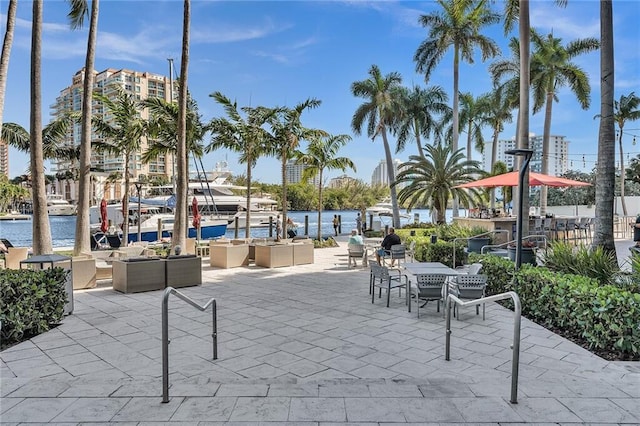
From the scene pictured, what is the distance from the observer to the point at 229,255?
10891mm

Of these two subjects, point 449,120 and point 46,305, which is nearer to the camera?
point 46,305

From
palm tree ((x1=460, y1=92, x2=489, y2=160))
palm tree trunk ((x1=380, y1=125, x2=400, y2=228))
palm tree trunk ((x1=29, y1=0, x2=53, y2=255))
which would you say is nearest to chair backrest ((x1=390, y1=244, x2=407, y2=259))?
palm tree trunk ((x1=29, y1=0, x2=53, y2=255))

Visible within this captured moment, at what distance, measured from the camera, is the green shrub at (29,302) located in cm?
483

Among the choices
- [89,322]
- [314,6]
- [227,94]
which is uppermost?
[314,6]

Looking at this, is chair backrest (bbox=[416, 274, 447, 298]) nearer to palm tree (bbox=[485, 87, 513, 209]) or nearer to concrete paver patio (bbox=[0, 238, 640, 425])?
concrete paver patio (bbox=[0, 238, 640, 425])

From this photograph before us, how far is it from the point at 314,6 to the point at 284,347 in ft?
36.5

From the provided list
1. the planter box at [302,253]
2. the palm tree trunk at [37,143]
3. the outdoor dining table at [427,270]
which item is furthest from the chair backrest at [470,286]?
the palm tree trunk at [37,143]

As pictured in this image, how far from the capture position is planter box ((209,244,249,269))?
429 inches

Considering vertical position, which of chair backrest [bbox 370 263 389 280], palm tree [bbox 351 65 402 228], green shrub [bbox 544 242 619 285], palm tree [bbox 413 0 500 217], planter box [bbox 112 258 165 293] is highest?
palm tree [bbox 413 0 500 217]

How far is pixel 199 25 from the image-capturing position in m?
11.9

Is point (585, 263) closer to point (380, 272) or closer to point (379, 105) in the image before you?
point (380, 272)

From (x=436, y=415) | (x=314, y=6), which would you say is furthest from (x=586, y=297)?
(x=314, y=6)

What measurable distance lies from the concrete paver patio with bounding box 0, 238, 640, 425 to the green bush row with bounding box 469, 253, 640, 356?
9.9 inches

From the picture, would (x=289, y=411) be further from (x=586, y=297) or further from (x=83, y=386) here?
(x=586, y=297)
